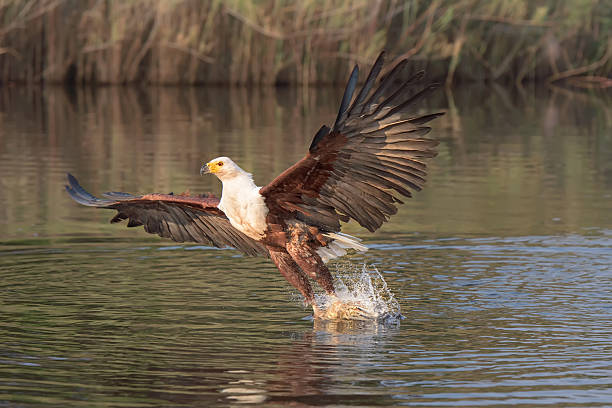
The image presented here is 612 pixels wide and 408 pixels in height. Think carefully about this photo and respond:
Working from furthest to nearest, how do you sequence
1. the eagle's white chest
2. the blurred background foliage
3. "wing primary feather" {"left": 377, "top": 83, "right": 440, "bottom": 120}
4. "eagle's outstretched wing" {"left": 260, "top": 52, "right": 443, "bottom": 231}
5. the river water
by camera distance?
the blurred background foliage
the eagle's white chest
"eagle's outstretched wing" {"left": 260, "top": 52, "right": 443, "bottom": 231}
"wing primary feather" {"left": 377, "top": 83, "right": 440, "bottom": 120}
the river water

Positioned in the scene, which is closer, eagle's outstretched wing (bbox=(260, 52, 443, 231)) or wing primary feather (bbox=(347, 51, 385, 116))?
wing primary feather (bbox=(347, 51, 385, 116))

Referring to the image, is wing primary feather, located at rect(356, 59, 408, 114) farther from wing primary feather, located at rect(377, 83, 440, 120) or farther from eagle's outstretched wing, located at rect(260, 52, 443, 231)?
wing primary feather, located at rect(377, 83, 440, 120)

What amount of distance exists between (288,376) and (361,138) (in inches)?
59.7

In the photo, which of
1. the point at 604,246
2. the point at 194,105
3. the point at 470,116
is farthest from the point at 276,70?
the point at 604,246

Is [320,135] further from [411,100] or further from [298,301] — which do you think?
[298,301]

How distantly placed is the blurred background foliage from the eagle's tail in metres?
16.6

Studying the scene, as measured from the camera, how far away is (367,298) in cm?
794

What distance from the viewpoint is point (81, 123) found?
823 inches

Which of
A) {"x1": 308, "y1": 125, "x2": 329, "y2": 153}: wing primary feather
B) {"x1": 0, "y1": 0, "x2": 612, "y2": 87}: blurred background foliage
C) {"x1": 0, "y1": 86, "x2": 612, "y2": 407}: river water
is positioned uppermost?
{"x1": 0, "y1": 0, "x2": 612, "y2": 87}: blurred background foliage

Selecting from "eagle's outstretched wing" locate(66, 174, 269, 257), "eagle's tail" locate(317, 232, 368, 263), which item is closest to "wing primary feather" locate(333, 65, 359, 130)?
"eagle's tail" locate(317, 232, 368, 263)

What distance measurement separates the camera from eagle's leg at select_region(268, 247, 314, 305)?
790cm

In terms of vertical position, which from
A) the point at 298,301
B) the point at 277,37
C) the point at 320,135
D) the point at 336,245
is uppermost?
the point at 277,37

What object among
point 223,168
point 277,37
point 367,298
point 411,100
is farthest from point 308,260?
point 277,37

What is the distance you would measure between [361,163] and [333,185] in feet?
0.82
